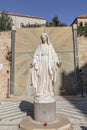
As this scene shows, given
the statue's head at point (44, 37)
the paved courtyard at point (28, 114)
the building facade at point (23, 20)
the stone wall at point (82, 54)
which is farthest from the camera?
the building facade at point (23, 20)

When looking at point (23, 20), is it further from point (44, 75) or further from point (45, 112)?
point (45, 112)

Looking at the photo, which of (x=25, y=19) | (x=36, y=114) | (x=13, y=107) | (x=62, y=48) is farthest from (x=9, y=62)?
(x=25, y=19)

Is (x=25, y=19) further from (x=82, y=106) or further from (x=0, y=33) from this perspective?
(x=82, y=106)

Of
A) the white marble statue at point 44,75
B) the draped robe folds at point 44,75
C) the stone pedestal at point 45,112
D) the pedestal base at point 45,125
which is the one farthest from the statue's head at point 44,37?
the pedestal base at point 45,125

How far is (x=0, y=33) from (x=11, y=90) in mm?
4484

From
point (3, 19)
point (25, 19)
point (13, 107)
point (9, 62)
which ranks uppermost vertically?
point (25, 19)

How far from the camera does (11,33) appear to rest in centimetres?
1455

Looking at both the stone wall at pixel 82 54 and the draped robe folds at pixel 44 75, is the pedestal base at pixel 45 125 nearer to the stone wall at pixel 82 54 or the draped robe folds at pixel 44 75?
the draped robe folds at pixel 44 75

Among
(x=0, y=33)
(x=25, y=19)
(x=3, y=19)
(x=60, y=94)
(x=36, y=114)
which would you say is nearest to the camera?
(x=36, y=114)

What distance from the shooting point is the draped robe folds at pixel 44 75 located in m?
6.59

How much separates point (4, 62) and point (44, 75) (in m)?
8.57

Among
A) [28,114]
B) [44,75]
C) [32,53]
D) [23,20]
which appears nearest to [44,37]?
[44,75]

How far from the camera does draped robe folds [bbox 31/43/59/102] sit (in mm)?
6594

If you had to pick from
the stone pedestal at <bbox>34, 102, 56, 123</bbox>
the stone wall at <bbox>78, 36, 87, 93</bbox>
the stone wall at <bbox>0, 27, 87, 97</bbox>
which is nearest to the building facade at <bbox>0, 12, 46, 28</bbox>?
the stone wall at <bbox>78, 36, 87, 93</bbox>
